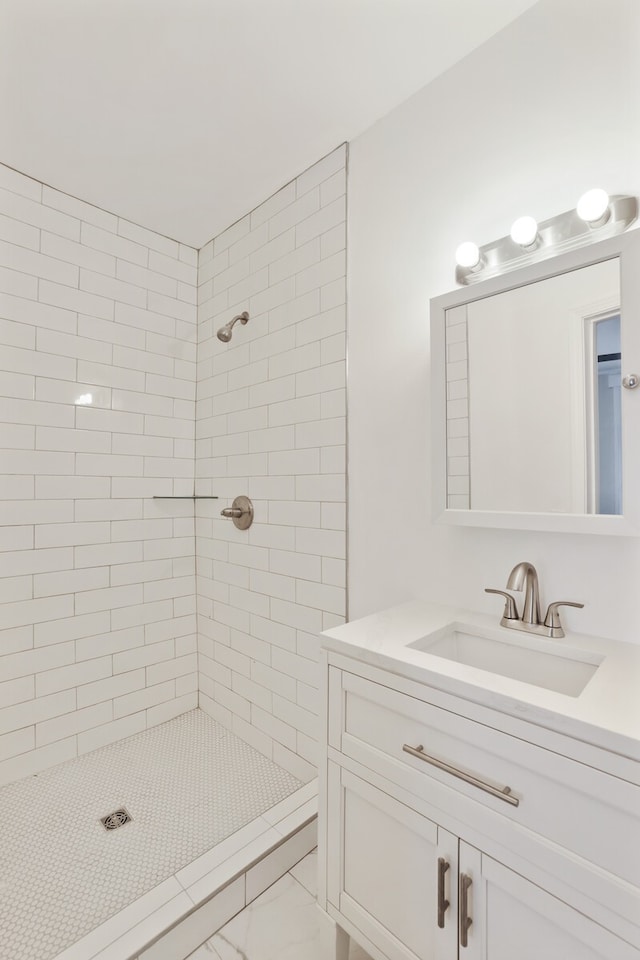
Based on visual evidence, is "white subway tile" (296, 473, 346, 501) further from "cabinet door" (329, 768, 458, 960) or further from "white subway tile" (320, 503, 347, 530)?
"cabinet door" (329, 768, 458, 960)

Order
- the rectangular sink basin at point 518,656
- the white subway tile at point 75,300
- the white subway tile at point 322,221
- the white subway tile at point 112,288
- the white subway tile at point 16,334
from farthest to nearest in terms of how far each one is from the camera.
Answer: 1. the white subway tile at point 112,288
2. the white subway tile at point 75,300
3. the white subway tile at point 16,334
4. the white subway tile at point 322,221
5. the rectangular sink basin at point 518,656

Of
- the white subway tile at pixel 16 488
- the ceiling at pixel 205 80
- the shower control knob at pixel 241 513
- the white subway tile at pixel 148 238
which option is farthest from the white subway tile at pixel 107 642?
the ceiling at pixel 205 80

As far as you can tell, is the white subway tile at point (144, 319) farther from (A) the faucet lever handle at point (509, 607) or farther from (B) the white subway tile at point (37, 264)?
(A) the faucet lever handle at point (509, 607)

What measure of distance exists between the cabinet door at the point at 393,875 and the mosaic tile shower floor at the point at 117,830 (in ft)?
2.00

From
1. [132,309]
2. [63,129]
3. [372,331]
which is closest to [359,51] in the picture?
[372,331]

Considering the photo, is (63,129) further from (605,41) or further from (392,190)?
(605,41)

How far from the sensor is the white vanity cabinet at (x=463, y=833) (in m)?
0.67

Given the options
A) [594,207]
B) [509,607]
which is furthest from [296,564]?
[594,207]

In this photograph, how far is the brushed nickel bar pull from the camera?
30.2 inches

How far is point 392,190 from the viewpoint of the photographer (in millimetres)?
1481

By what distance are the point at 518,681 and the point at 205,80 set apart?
185 cm

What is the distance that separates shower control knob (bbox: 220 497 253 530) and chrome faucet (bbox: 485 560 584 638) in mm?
1126

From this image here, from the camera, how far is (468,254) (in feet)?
4.00

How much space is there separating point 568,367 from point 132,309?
6.16 feet
